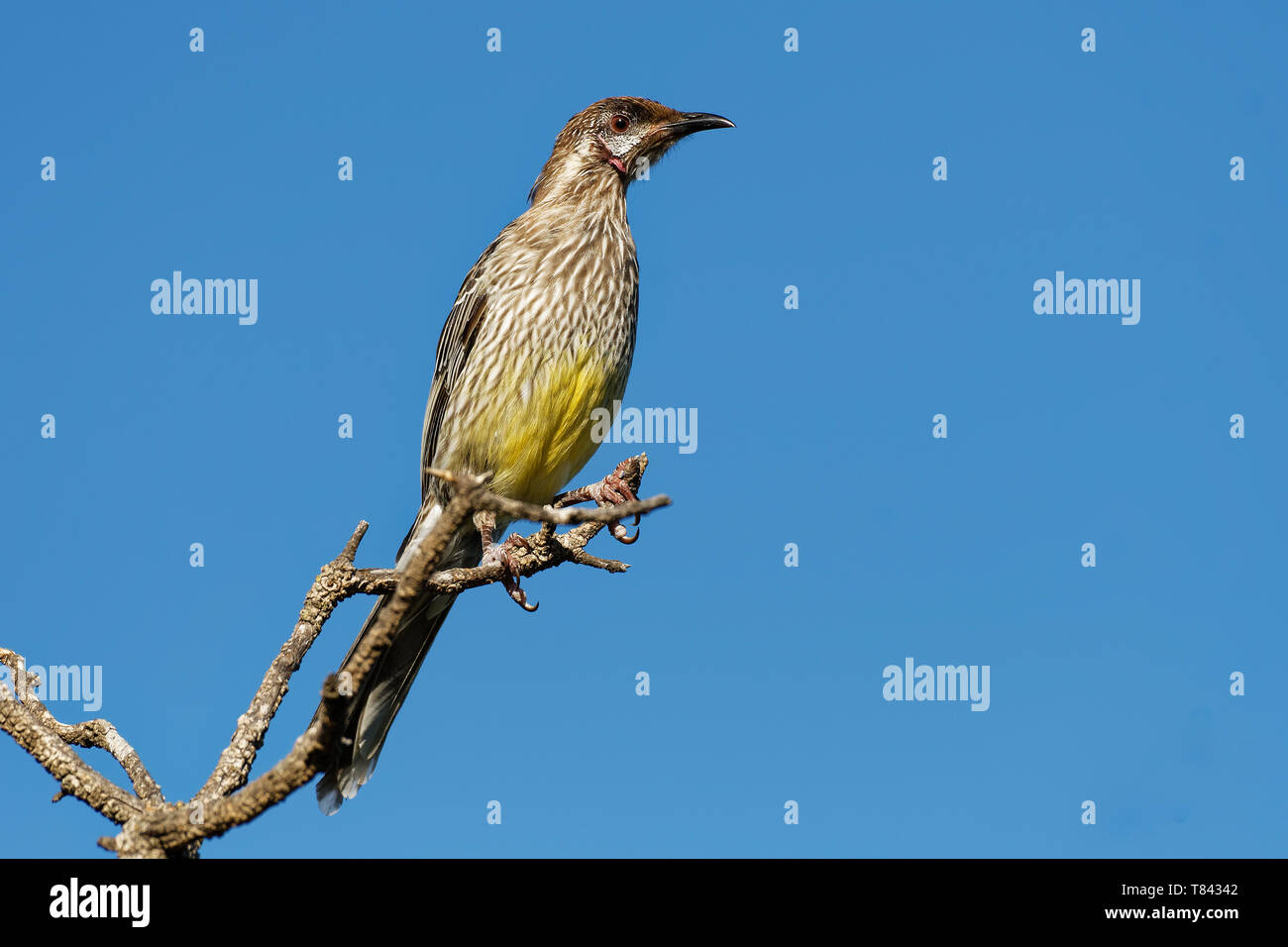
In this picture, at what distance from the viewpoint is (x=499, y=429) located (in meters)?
5.90

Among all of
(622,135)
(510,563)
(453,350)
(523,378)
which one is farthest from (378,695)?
(622,135)

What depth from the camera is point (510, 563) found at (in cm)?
506

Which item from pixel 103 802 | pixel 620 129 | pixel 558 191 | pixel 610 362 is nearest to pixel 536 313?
pixel 610 362

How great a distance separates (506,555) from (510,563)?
0.05 m

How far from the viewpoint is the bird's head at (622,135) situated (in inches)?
275

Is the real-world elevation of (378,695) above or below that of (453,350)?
below

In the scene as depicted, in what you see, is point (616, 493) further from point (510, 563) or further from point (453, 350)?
point (453, 350)

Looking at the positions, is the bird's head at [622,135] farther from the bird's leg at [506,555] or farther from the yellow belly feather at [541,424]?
the bird's leg at [506,555]

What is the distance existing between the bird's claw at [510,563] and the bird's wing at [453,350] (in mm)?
1138

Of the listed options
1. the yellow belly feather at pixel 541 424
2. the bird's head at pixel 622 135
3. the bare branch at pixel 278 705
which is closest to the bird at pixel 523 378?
the yellow belly feather at pixel 541 424
